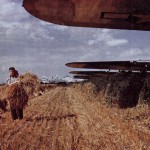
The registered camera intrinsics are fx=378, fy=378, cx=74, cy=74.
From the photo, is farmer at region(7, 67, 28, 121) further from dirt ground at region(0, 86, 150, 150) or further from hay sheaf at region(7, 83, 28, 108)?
dirt ground at region(0, 86, 150, 150)

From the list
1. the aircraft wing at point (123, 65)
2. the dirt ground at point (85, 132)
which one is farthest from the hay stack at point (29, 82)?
the aircraft wing at point (123, 65)

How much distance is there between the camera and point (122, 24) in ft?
22.0

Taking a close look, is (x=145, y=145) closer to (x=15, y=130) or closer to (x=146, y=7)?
(x=146, y=7)

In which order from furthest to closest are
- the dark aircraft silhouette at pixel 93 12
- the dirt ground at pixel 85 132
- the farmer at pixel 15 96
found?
the farmer at pixel 15 96 → the dirt ground at pixel 85 132 → the dark aircraft silhouette at pixel 93 12

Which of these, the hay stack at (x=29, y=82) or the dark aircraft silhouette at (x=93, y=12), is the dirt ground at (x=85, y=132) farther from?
the dark aircraft silhouette at (x=93, y=12)

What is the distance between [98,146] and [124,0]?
96.5 inches

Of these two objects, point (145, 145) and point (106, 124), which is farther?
point (106, 124)

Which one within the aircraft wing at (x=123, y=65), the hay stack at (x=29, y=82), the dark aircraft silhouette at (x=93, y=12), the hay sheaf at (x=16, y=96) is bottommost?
the hay sheaf at (x=16, y=96)

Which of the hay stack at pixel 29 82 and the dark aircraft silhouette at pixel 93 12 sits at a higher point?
the dark aircraft silhouette at pixel 93 12

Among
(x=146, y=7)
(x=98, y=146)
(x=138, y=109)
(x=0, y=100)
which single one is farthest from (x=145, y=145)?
(x=0, y=100)

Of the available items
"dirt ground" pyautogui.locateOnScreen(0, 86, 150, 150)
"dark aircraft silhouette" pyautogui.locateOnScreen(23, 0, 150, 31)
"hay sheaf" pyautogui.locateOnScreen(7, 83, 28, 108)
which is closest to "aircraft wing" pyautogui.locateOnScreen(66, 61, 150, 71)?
"dirt ground" pyautogui.locateOnScreen(0, 86, 150, 150)

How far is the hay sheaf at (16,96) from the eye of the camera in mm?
10656

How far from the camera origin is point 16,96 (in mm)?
10680

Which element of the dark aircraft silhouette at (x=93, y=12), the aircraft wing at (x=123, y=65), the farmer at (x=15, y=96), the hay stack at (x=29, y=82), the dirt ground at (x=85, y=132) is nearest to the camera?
the dark aircraft silhouette at (x=93, y=12)
